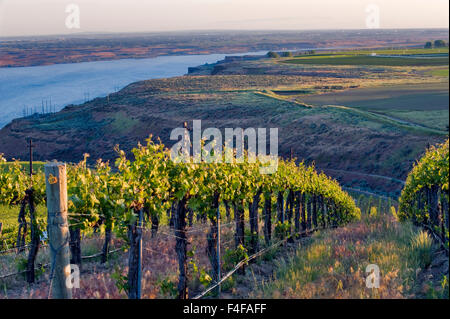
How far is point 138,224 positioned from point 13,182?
4.89 meters

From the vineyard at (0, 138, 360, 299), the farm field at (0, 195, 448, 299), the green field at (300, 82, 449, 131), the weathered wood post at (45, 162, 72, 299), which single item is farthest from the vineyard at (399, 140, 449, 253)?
the green field at (300, 82, 449, 131)

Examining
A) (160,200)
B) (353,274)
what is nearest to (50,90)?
(160,200)

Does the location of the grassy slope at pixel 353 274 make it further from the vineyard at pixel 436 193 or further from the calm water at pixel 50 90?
the calm water at pixel 50 90

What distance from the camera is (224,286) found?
8133 millimetres

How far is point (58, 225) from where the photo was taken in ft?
17.5

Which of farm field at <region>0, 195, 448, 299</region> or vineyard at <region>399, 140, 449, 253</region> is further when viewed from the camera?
vineyard at <region>399, 140, 449, 253</region>

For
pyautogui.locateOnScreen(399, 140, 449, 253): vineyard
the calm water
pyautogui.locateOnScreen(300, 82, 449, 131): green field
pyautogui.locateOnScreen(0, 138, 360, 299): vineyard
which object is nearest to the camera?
pyautogui.locateOnScreen(0, 138, 360, 299): vineyard

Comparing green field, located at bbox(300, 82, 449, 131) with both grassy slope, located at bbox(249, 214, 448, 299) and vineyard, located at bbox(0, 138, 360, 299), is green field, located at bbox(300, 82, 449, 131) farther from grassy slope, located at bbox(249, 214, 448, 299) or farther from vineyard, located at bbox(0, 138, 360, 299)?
grassy slope, located at bbox(249, 214, 448, 299)

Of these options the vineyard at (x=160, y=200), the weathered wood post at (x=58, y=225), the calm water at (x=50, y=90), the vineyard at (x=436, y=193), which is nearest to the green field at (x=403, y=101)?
the vineyard at (x=436, y=193)

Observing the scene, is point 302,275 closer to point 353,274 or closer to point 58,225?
point 353,274

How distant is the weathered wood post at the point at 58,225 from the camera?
5230 mm

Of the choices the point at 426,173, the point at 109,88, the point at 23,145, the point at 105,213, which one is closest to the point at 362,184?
the point at 426,173

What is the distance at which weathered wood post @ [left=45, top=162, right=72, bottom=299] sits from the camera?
5.23 m

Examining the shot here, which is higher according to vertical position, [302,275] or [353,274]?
[353,274]
